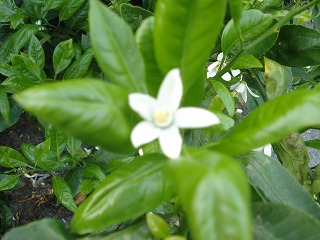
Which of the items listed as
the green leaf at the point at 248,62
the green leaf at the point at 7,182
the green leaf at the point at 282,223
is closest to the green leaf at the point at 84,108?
the green leaf at the point at 282,223

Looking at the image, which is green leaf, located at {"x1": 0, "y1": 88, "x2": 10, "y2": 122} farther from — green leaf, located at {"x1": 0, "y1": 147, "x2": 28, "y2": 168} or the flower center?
the flower center

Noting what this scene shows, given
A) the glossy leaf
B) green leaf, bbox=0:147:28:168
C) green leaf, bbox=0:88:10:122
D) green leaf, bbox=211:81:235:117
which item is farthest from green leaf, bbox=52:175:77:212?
green leaf, bbox=211:81:235:117

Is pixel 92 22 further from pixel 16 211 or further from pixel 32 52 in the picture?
pixel 16 211

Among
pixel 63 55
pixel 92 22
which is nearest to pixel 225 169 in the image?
pixel 92 22

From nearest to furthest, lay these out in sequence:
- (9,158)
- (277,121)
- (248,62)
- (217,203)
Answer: (217,203) < (277,121) < (248,62) < (9,158)

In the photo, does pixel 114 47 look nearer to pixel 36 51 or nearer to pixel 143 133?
pixel 143 133

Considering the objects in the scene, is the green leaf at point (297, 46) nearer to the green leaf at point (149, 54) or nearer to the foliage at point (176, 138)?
the foliage at point (176, 138)

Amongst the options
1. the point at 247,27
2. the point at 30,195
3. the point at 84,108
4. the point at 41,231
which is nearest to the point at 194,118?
the point at 84,108
